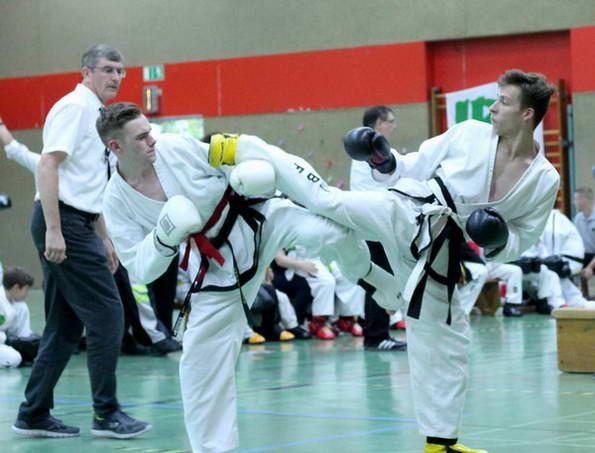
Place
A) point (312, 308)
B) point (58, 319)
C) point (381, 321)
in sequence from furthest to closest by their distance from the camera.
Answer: point (312, 308) → point (381, 321) → point (58, 319)

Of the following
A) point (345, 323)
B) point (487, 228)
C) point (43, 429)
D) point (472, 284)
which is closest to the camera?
point (487, 228)

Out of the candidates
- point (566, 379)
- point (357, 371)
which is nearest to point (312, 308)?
point (357, 371)

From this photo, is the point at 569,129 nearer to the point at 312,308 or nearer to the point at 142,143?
the point at 312,308

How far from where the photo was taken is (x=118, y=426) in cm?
532

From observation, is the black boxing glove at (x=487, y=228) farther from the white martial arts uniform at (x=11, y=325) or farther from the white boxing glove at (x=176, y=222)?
the white martial arts uniform at (x=11, y=325)

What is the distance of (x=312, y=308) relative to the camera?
10.5 meters

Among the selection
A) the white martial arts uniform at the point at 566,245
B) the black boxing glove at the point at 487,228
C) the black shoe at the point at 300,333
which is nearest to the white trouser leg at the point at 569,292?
the white martial arts uniform at the point at 566,245

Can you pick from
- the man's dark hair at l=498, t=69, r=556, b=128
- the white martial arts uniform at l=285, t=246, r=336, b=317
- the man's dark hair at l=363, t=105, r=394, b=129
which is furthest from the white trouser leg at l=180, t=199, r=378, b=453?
the white martial arts uniform at l=285, t=246, r=336, b=317

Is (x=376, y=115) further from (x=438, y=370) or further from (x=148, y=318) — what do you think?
(x=438, y=370)

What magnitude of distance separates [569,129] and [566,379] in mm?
8340

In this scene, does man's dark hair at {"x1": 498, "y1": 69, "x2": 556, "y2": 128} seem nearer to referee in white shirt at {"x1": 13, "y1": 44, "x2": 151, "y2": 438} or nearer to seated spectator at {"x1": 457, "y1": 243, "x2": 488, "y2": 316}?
referee in white shirt at {"x1": 13, "y1": 44, "x2": 151, "y2": 438}

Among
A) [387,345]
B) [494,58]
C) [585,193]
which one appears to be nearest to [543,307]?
[585,193]

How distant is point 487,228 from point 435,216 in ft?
0.93

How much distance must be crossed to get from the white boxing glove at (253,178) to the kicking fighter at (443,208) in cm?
12
